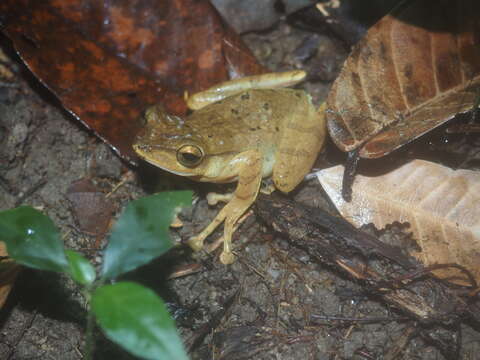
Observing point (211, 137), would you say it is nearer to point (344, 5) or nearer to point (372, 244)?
point (372, 244)

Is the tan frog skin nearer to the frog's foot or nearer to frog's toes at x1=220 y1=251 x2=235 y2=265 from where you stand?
frog's toes at x1=220 y1=251 x2=235 y2=265

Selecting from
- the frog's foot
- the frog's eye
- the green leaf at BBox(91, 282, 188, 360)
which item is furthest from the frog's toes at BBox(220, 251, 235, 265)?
the green leaf at BBox(91, 282, 188, 360)

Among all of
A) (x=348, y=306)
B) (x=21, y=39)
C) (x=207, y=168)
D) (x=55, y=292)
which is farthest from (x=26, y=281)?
(x=348, y=306)

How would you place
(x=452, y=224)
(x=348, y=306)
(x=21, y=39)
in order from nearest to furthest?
(x=452, y=224)
(x=348, y=306)
(x=21, y=39)

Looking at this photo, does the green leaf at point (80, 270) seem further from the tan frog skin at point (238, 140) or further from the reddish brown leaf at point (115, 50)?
the reddish brown leaf at point (115, 50)

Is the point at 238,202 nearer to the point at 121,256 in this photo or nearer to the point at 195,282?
the point at 195,282
